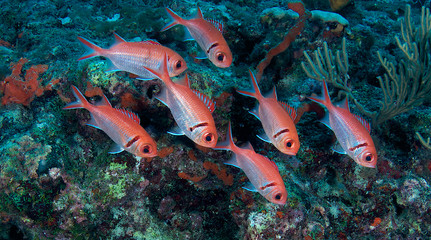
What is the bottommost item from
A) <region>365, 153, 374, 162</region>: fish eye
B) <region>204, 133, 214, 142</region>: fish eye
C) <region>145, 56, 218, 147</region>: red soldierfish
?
<region>365, 153, 374, 162</region>: fish eye

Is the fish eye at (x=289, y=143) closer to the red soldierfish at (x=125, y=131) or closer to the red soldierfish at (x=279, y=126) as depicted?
the red soldierfish at (x=279, y=126)

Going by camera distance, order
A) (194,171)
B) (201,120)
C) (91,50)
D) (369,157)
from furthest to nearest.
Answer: (194,171), (91,50), (369,157), (201,120)

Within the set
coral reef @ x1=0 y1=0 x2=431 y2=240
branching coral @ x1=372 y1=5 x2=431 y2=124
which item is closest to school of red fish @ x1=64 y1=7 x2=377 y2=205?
coral reef @ x1=0 y1=0 x2=431 y2=240

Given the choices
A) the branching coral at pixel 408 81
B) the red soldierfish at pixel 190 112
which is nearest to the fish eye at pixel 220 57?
the red soldierfish at pixel 190 112

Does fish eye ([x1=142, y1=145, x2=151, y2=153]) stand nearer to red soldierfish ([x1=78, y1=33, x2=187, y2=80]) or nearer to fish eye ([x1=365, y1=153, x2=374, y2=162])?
red soldierfish ([x1=78, y1=33, x2=187, y2=80])

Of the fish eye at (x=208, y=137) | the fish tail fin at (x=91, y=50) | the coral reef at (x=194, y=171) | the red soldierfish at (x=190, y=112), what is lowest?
the coral reef at (x=194, y=171)

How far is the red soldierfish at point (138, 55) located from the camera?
2668 millimetres

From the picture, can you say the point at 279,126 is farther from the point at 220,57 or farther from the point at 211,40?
the point at 211,40

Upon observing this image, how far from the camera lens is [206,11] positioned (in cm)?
553

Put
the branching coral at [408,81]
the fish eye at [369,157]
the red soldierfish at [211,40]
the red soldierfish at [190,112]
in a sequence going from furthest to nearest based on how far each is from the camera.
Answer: the branching coral at [408,81] < the red soldierfish at [211,40] < the fish eye at [369,157] < the red soldierfish at [190,112]

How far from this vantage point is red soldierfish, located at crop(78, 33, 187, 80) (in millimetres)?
A: 2668

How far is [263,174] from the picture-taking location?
2545 mm

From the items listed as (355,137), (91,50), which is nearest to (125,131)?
(91,50)

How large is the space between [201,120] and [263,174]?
0.87 m
